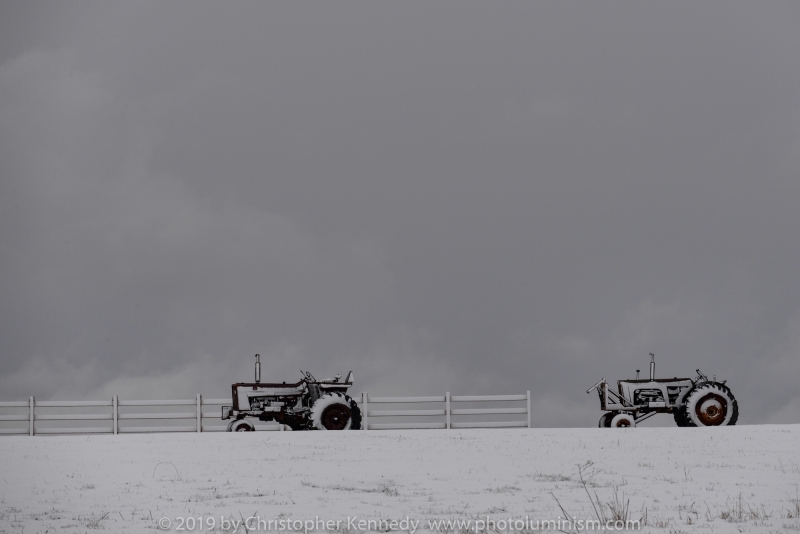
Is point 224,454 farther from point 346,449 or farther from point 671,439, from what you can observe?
point 671,439

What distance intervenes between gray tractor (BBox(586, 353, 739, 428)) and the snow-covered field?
142 inches

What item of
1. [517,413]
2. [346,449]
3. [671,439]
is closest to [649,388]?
[517,413]

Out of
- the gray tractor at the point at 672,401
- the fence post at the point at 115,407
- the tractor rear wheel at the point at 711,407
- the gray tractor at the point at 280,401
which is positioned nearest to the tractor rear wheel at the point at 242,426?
the gray tractor at the point at 280,401

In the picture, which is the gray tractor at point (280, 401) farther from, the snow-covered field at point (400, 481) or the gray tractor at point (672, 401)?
the gray tractor at point (672, 401)

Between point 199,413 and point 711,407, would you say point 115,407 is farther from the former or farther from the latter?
point 711,407

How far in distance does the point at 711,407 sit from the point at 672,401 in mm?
1325

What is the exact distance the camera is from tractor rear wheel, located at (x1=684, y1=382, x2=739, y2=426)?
78.5 ft

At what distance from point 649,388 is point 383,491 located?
576 inches

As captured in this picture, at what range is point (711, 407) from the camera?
24.0 meters

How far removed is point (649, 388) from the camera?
25172mm

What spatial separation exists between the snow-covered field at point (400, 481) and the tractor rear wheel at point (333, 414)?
2.78m
